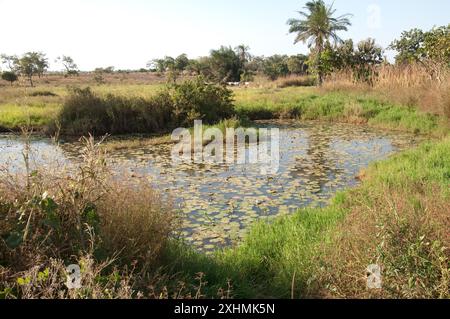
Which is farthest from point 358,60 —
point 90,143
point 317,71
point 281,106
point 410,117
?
point 90,143

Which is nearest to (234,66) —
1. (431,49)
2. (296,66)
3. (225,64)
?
(225,64)

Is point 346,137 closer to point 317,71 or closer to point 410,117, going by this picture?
point 410,117

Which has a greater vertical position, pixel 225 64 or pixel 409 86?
pixel 225 64

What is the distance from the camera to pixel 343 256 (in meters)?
3.69

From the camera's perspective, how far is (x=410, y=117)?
1374cm

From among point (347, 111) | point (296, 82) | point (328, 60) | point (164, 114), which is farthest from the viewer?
point (296, 82)

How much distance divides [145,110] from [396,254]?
1240cm

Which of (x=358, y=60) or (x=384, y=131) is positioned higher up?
(x=358, y=60)

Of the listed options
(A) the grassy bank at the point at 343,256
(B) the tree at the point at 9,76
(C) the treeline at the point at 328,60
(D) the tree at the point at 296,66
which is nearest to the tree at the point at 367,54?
(C) the treeline at the point at 328,60

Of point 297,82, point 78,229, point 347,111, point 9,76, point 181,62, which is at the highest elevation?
point 181,62

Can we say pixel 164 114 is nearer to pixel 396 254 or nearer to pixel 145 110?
pixel 145 110
